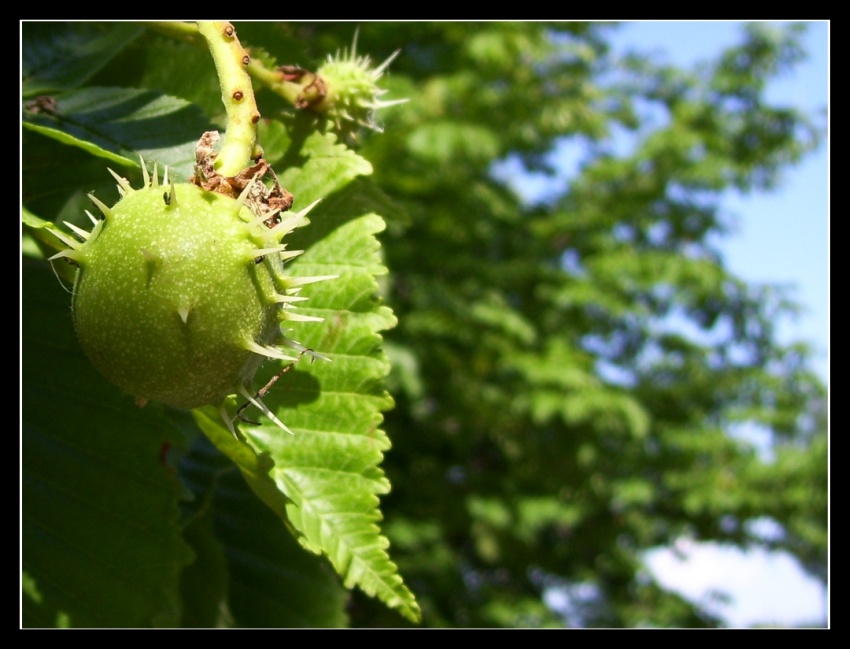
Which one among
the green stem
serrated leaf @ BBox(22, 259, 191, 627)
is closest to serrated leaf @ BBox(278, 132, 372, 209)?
the green stem

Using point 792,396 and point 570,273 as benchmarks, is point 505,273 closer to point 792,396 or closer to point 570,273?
point 570,273

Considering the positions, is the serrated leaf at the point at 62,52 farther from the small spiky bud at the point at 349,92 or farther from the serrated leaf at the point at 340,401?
the serrated leaf at the point at 340,401

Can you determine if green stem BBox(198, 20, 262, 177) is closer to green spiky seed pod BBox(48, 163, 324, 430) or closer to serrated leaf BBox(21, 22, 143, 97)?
green spiky seed pod BBox(48, 163, 324, 430)

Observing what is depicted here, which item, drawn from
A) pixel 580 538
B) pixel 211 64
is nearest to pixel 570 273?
pixel 580 538

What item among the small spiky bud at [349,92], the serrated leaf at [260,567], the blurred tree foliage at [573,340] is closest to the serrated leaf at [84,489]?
the serrated leaf at [260,567]

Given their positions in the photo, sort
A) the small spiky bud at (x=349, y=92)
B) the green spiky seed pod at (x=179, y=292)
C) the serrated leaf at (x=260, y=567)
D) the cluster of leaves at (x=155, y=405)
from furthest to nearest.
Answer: the serrated leaf at (x=260, y=567) → the small spiky bud at (x=349, y=92) → the cluster of leaves at (x=155, y=405) → the green spiky seed pod at (x=179, y=292)

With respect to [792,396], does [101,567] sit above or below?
below
